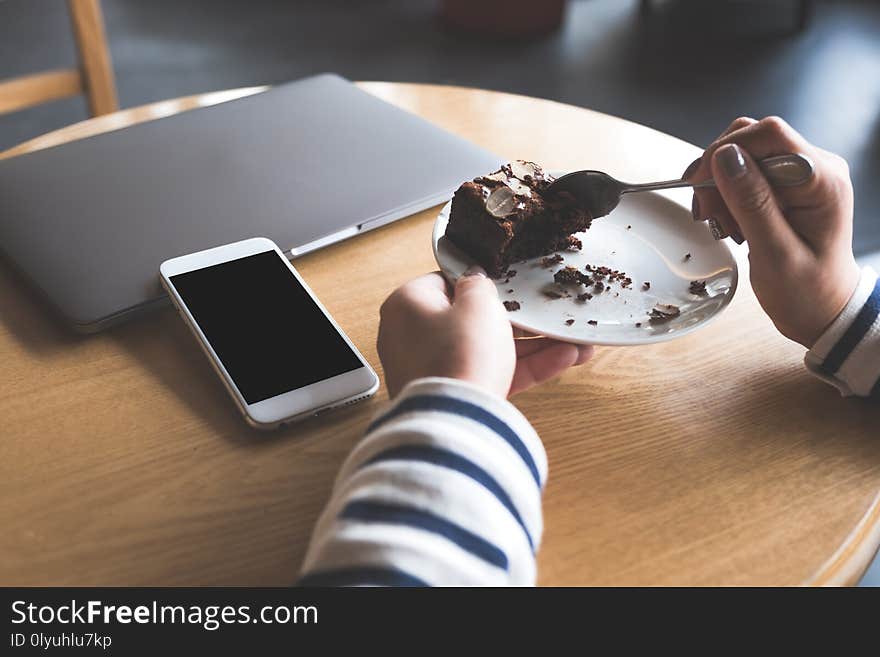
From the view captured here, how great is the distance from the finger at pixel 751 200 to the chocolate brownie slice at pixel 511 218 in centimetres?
15

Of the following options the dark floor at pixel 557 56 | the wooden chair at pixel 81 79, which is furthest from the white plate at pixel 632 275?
the dark floor at pixel 557 56

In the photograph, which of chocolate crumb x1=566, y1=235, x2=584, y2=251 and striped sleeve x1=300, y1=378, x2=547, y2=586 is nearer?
striped sleeve x1=300, y1=378, x2=547, y2=586

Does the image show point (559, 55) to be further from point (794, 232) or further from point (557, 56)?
point (794, 232)

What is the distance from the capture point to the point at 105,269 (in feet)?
2.54

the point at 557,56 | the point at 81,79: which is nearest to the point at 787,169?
the point at 81,79

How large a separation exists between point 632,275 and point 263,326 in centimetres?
37

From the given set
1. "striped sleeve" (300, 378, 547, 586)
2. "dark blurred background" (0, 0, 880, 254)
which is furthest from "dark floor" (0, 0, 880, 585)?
"striped sleeve" (300, 378, 547, 586)

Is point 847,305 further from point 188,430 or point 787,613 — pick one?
point 188,430

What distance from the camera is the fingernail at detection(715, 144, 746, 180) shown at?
71 cm

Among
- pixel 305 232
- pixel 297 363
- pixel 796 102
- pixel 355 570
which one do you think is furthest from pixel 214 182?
pixel 796 102

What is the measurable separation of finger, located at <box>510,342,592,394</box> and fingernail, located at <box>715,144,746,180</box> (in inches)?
8.2

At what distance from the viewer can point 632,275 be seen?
81 cm

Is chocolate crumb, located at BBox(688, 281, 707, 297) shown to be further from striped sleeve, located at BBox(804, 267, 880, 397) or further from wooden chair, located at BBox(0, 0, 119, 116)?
wooden chair, located at BBox(0, 0, 119, 116)

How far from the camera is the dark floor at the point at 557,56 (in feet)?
8.61
